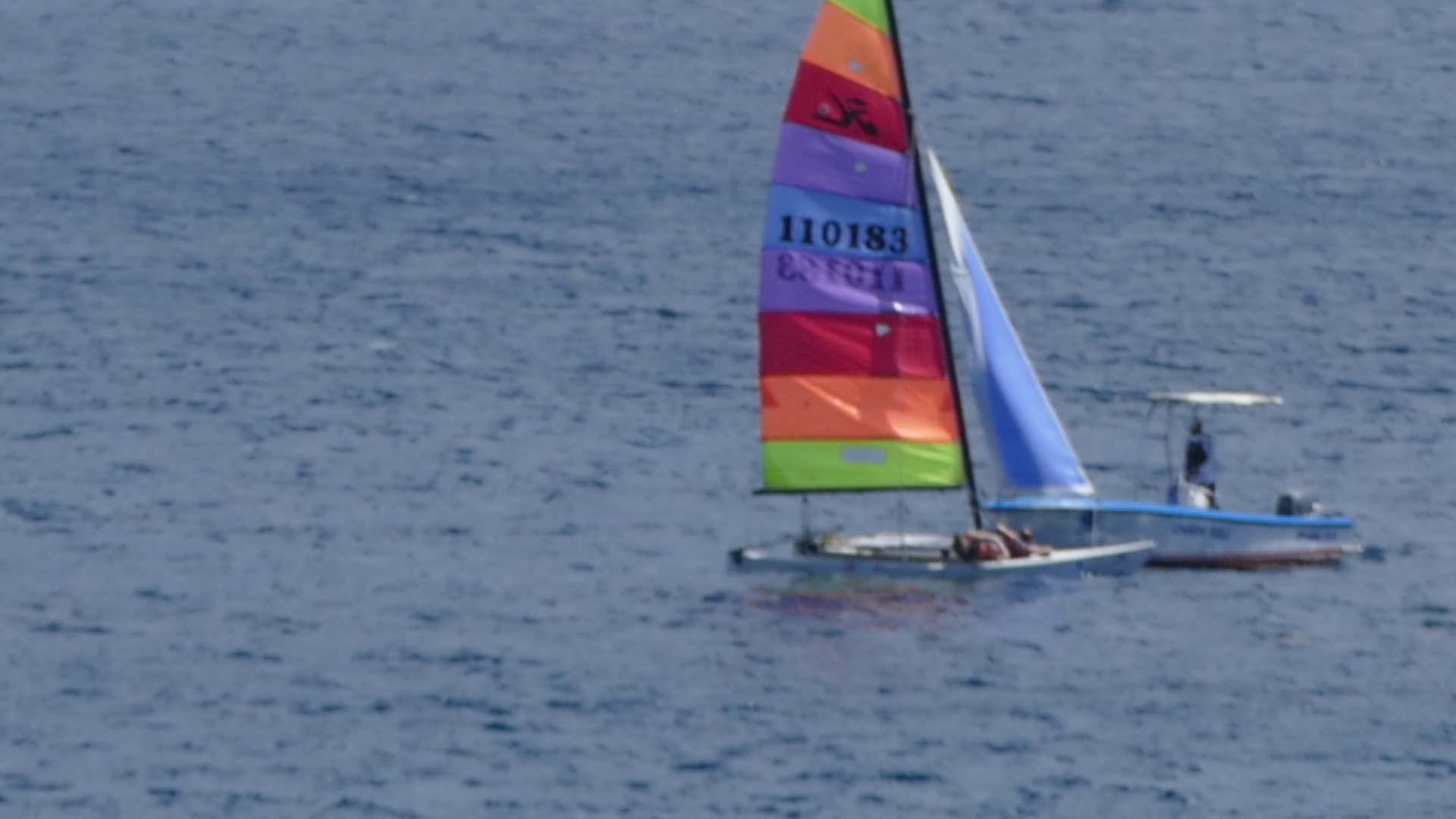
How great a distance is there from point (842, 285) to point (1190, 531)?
9.46 meters

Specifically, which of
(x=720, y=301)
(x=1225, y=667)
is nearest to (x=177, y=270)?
(x=720, y=301)

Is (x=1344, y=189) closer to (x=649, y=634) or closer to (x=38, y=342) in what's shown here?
(x=38, y=342)

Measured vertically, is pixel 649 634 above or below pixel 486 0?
below

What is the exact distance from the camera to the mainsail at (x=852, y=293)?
2549 inches

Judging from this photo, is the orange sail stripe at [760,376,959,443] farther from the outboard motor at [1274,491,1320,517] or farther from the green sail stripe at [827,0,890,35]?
the outboard motor at [1274,491,1320,517]

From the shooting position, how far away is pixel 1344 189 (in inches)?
4688

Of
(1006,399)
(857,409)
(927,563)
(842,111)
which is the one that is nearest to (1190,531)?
(1006,399)

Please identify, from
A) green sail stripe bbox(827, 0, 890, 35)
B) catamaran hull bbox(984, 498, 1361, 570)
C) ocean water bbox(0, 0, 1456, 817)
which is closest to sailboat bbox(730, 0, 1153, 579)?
green sail stripe bbox(827, 0, 890, 35)

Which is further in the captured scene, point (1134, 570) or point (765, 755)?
point (1134, 570)

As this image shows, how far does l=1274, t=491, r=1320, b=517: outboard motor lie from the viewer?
69062 millimetres

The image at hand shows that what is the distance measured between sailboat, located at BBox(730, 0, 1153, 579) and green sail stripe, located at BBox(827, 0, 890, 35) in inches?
0.9

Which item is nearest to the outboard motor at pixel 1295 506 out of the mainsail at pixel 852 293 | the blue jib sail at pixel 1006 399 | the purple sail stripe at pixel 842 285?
the blue jib sail at pixel 1006 399

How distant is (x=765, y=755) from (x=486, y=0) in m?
110

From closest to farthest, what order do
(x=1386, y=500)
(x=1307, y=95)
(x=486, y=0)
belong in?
(x=1386, y=500) → (x=1307, y=95) → (x=486, y=0)
